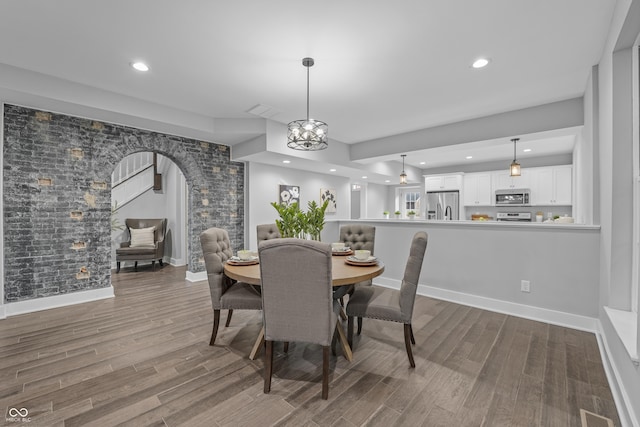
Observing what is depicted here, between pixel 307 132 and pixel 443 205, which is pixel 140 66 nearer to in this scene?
pixel 307 132

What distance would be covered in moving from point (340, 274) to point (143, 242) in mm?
5438

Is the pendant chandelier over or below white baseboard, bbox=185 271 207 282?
over

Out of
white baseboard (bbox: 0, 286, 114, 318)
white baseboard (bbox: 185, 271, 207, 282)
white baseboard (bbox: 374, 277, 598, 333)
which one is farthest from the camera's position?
white baseboard (bbox: 185, 271, 207, 282)

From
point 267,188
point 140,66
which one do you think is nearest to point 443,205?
point 267,188

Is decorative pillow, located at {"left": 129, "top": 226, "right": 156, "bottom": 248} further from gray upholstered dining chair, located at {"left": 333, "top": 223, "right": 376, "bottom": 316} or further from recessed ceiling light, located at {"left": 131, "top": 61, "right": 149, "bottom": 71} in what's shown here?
gray upholstered dining chair, located at {"left": 333, "top": 223, "right": 376, "bottom": 316}

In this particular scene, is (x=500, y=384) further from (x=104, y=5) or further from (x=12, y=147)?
(x=12, y=147)

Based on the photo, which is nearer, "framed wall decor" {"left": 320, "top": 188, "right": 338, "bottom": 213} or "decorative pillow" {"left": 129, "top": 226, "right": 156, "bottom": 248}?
"decorative pillow" {"left": 129, "top": 226, "right": 156, "bottom": 248}

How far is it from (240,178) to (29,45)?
3283 mm

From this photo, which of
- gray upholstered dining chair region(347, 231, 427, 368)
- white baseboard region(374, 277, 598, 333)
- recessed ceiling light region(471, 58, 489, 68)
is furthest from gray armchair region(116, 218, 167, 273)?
recessed ceiling light region(471, 58, 489, 68)

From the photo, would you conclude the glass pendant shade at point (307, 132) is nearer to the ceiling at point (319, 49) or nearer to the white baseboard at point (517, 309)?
the ceiling at point (319, 49)

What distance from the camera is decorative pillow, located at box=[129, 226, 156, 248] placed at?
5.92m

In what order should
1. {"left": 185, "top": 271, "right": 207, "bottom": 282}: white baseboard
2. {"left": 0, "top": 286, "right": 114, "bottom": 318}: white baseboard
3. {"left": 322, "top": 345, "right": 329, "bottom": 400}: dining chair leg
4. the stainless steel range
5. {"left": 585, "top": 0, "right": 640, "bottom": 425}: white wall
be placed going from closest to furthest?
{"left": 322, "top": 345, "right": 329, "bottom": 400}: dining chair leg
{"left": 585, "top": 0, "right": 640, "bottom": 425}: white wall
{"left": 0, "top": 286, "right": 114, "bottom": 318}: white baseboard
{"left": 185, "top": 271, "right": 207, "bottom": 282}: white baseboard
the stainless steel range

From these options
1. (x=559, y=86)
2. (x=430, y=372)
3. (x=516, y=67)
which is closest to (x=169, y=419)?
(x=430, y=372)

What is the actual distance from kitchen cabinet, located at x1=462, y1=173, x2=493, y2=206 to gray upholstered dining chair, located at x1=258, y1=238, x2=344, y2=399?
6.73m
